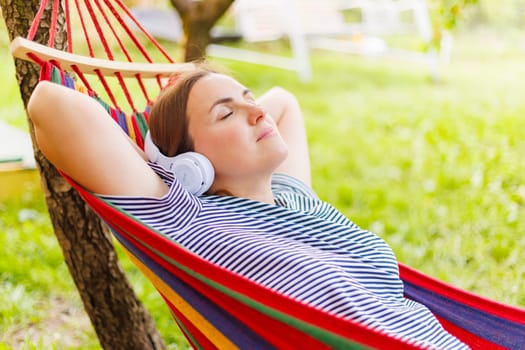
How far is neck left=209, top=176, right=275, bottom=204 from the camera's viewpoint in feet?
5.08

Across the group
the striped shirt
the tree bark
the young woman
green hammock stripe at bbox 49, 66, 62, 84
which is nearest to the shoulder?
the young woman

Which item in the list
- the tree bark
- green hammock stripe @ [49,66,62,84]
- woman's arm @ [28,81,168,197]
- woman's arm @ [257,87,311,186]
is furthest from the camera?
the tree bark

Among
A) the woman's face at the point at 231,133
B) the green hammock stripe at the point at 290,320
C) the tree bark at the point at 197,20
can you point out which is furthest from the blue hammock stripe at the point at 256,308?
the tree bark at the point at 197,20

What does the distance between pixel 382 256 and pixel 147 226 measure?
51 cm

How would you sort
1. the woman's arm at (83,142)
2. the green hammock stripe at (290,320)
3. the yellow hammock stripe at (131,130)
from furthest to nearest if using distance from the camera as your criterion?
the yellow hammock stripe at (131,130), the woman's arm at (83,142), the green hammock stripe at (290,320)

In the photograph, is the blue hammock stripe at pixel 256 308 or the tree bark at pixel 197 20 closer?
the blue hammock stripe at pixel 256 308

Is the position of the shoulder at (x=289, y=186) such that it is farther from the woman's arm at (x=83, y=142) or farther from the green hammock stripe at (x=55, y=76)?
the green hammock stripe at (x=55, y=76)

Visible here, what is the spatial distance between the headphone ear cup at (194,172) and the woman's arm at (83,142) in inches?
3.9

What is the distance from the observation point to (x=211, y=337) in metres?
1.41

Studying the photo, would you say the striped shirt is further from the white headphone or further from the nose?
the nose

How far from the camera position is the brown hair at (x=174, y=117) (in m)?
1.58

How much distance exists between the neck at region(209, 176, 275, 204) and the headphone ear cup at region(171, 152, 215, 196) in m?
0.04

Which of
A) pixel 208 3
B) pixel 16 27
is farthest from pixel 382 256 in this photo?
pixel 208 3

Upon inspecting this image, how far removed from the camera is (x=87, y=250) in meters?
1.83
